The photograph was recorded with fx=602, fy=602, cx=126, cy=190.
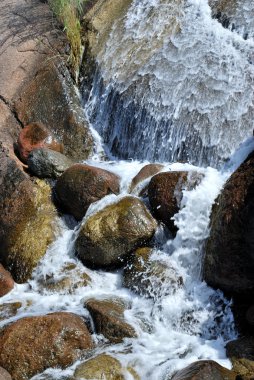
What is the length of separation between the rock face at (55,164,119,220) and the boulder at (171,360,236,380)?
2.61 m

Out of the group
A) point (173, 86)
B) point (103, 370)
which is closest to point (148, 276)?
point (103, 370)

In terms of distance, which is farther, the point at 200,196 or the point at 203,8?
the point at 203,8

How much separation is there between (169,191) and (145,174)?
0.81 meters

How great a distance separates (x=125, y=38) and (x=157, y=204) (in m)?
3.28

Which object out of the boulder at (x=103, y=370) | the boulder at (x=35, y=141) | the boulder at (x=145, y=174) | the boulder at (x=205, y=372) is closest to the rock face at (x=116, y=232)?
the boulder at (x=145, y=174)

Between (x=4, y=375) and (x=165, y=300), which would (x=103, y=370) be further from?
(x=165, y=300)

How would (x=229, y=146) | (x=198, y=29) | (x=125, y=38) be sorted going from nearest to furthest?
(x=229, y=146), (x=198, y=29), (x=125, y=38)

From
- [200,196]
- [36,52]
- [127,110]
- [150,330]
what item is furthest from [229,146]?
[36,52]

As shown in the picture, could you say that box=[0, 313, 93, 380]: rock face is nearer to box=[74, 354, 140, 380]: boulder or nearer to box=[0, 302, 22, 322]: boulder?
box=[74, 354, 140, 380]: boulder

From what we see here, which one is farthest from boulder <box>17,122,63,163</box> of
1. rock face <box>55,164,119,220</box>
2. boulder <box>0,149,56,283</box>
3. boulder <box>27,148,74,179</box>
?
rock face <box>55,164,119,220</box>

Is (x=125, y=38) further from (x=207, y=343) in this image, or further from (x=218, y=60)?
(x=207, y=343)

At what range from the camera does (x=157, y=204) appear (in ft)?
19.9

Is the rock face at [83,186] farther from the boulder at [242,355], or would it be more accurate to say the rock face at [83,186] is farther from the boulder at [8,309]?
the boulder at [242,355]

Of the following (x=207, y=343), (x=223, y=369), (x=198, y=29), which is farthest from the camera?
(x=198, y=29)
